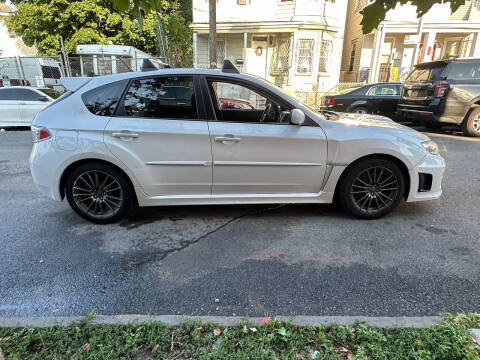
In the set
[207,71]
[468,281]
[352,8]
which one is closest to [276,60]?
[352,8]

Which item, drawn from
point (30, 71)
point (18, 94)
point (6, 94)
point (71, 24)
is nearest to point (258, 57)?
point (18, 94)

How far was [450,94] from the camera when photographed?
8281 mm

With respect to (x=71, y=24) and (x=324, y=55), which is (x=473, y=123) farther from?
(x=71, y=24)

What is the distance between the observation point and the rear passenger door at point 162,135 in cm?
350

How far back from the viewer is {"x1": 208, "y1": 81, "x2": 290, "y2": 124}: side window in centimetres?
371

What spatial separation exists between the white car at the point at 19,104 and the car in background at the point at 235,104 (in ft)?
28.6

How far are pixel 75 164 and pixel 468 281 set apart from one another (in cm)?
402

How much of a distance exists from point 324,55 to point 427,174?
1481 cm

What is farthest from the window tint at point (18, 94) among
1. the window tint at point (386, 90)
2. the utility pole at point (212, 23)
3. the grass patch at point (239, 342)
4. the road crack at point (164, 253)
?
the window tint at point (386, 90)

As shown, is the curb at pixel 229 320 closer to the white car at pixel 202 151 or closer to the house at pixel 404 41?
the white car at pixel 202 151

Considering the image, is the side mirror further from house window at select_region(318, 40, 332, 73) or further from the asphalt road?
house window at select_region(318, 40, 332, 73)

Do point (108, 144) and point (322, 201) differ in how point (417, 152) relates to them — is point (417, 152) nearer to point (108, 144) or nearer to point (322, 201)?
point (322, 201)

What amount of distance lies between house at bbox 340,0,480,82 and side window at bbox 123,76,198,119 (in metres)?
13.9

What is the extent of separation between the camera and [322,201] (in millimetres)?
3861
